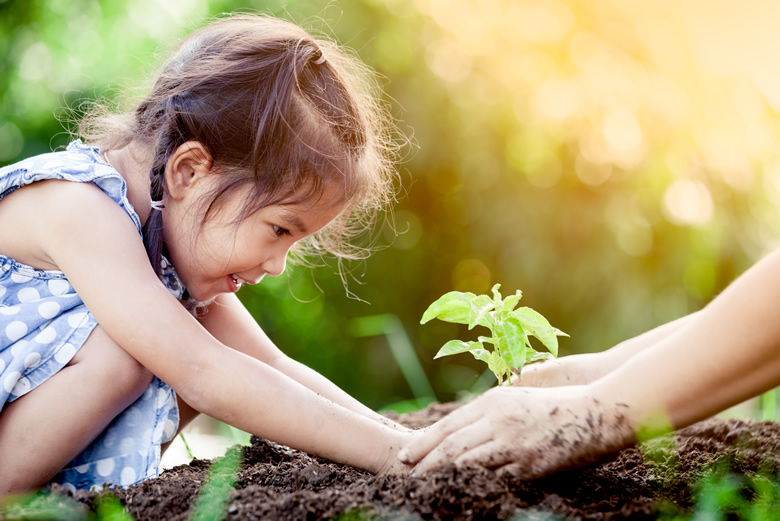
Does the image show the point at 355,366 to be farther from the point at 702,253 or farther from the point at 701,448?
the point at 701,448

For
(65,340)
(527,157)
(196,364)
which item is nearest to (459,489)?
(196,364)

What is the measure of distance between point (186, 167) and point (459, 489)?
1085mm

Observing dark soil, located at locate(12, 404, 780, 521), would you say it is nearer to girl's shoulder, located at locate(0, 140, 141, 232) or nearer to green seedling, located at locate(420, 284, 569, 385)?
green seedling, located at locate(420, 284, 569, 385)

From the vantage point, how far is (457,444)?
123 centimetres

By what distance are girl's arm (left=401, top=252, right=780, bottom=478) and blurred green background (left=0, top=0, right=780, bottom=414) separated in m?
1.80

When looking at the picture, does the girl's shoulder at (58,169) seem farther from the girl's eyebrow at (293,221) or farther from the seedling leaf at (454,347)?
the seedling leaf at (454,347)

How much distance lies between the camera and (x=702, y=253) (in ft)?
9.66

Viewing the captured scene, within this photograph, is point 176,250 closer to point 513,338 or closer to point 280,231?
point 280,231

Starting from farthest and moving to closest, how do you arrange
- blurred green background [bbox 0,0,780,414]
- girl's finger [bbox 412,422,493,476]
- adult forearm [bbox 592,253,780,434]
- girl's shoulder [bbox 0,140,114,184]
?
blurred green background [bbox 0,0,780,414] → girl's shoulder [bbox 0,140,114,184] → girl's finger [bbox 412,422,493,476] → adult forearm [bbox 592,253,780,434]

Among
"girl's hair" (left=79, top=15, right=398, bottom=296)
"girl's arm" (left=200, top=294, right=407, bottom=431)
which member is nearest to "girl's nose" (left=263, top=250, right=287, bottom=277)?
"girl's hair" (left=79, top=15, right=398, bottom=296)

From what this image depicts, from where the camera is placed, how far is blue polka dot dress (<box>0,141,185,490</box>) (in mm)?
1472

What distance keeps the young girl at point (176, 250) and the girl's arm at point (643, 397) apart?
1.05 feet

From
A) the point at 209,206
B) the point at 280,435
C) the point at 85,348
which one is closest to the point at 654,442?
the point at 280,435

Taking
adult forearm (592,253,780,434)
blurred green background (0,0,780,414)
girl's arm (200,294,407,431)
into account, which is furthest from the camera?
blurred green background (0,0,780,414)
